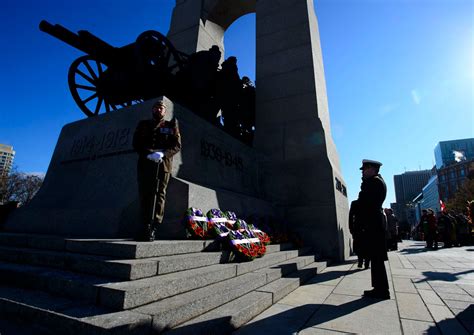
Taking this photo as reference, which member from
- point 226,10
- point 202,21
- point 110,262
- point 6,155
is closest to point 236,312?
point 110,262

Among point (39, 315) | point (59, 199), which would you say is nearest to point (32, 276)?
point (39, 315)

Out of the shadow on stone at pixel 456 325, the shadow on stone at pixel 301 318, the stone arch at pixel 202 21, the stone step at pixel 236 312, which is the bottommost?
the shadow on stone at pixel 301 318

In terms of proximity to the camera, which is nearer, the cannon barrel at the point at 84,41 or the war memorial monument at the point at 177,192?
the war memorial monument at the point at 177,192

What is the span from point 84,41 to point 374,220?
7681mm

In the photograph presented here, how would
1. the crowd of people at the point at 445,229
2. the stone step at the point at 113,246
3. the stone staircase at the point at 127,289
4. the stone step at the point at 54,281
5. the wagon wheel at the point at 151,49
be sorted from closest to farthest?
the stone staircase at the point at 127,289, the stone step at the point at 54,281, the stone step at the point at 113,246, the wagon wheel at the point at 151,49, the crowd of people at the point at 445,229

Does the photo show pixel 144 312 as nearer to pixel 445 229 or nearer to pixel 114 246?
pixel 114 246

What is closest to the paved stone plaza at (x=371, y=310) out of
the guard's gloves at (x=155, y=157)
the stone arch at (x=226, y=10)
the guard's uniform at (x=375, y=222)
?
the guard's uniform at (x=375, y=222)

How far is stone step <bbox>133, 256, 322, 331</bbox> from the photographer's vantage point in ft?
6.85

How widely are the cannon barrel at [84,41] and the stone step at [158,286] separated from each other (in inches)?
253

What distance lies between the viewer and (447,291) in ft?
12.4

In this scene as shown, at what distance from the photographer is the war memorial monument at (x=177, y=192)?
2367 mm

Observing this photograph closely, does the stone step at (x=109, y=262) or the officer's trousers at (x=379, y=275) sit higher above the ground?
the stone step at (x=109, y=262)

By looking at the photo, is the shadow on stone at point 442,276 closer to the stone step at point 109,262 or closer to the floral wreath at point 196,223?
the floral wreath at point 196,223

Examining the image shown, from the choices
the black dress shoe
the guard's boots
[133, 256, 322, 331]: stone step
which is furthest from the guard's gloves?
the black dress shoe
